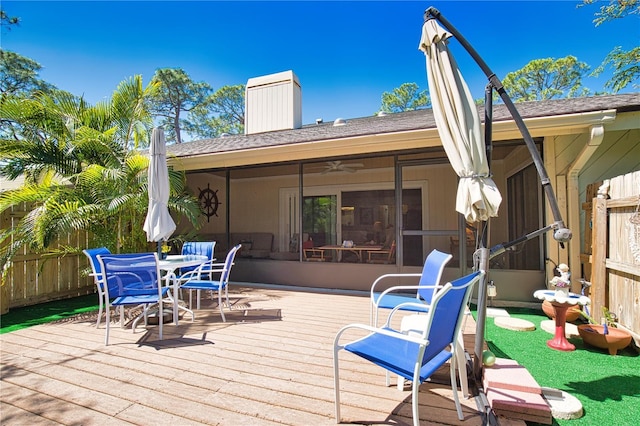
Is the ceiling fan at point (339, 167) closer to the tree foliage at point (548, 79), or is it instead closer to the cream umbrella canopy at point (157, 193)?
the cream umbrella canopy at point (157, 193)

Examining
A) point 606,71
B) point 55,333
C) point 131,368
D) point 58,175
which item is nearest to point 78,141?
point 58,175

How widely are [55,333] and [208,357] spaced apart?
2.23m

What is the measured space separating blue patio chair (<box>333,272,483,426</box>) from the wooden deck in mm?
341

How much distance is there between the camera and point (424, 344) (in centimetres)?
164

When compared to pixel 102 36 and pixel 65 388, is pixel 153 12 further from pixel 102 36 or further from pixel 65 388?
pixel 65 388

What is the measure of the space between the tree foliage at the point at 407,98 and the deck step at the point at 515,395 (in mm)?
27325

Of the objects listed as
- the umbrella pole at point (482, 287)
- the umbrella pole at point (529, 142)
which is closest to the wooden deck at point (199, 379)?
the umbrella pole at point (482, 287)

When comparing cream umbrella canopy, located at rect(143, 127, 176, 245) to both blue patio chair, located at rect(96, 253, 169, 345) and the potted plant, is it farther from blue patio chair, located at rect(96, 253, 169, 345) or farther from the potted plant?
the potted plant

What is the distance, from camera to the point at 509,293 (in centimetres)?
518

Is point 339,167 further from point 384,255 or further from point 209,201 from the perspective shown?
point 209,201

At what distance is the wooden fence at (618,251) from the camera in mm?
3234

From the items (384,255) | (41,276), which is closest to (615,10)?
(384,255)

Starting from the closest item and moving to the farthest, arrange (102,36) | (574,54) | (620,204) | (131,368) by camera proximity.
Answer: (131,368) < (620,204) < (102,36) < (574,54)

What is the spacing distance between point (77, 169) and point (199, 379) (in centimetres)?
469
